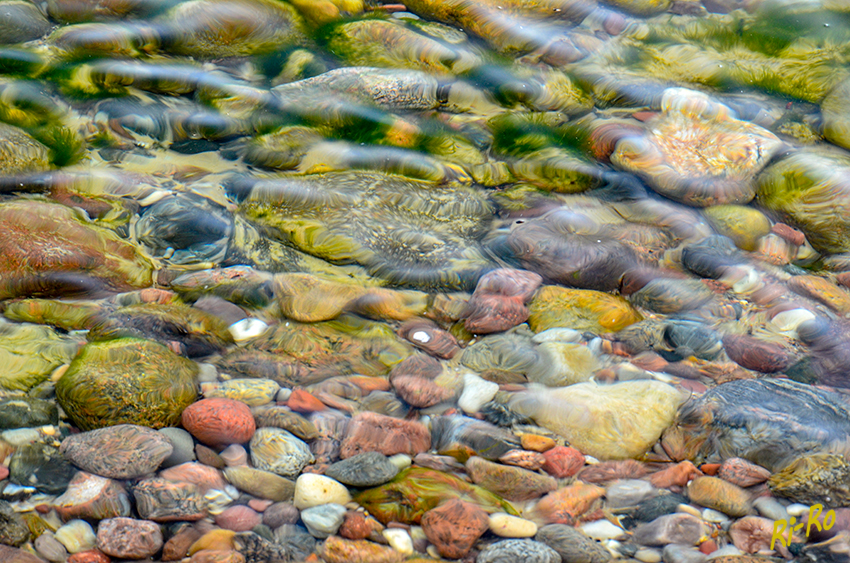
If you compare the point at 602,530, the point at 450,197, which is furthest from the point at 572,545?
the point at 450,197

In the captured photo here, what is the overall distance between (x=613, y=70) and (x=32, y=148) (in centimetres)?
330

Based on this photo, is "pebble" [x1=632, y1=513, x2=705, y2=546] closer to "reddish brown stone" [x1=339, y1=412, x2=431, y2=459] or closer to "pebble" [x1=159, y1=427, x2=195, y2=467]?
"reddish brown stone" [x1=339, y1=412, x2=431, y2=459]

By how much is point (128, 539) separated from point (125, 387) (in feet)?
1.73

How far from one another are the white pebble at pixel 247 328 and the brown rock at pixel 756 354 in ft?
6.09

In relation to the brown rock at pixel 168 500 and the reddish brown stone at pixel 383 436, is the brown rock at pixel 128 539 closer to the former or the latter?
the brown rock at pixel 168 500

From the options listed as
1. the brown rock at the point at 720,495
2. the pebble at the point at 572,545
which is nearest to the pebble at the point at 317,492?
the pebble at the point at 572,545

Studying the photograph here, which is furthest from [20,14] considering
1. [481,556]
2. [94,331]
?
[481,556]

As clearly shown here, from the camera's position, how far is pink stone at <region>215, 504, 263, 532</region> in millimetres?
1878

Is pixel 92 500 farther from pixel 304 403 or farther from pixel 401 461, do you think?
pixel 401 461

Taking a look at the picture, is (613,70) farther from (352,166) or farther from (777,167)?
(352,166)

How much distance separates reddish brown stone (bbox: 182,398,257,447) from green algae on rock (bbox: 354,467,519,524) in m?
0.46

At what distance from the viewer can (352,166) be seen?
3367mm

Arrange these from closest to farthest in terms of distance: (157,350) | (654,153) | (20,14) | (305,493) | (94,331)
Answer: (305,493) → (157,350) → (94,331) → (654,153) → (20,14)

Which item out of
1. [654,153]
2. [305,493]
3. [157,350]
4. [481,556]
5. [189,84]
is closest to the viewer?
[481,556]
